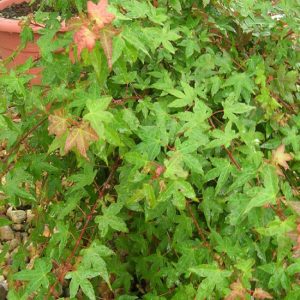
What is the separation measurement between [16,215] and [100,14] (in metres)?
1.80

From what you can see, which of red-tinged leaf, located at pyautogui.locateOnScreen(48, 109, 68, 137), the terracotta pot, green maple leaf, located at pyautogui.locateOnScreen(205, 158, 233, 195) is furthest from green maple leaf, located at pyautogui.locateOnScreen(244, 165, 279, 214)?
the terracotta pot

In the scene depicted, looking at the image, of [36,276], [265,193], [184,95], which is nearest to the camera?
[265,193]

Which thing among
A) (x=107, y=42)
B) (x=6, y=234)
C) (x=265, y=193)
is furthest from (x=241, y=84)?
(x=6, y=234)

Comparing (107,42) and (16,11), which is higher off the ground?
(107,42)

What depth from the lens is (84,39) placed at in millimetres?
1179

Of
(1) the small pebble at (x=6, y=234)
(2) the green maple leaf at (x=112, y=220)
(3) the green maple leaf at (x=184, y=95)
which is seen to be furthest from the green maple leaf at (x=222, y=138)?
(1) the small pebble at (x=6, y=234)

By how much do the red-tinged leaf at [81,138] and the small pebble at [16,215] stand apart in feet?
5.41

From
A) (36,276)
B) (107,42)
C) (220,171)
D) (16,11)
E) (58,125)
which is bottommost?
(16,11)

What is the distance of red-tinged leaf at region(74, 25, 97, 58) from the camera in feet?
3.85

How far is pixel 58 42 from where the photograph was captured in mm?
1592

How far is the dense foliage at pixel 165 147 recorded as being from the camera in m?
1.31

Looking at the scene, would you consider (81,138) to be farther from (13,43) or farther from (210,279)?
(13,43)

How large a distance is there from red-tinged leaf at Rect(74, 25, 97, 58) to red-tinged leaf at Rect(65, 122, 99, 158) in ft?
0.60

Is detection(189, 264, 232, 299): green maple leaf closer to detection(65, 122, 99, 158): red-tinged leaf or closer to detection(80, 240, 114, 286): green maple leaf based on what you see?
detection(80, 240, 114, 286): green maple leaf
